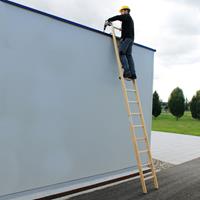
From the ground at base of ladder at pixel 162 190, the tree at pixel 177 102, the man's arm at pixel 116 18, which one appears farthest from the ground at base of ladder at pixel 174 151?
the tree at pixel 177 102

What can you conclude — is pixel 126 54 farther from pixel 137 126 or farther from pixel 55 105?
pixel 55 105

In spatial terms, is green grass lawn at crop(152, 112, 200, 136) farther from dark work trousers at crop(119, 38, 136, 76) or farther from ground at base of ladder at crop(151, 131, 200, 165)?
dark work trousers at crop(119, 38, 136, 76)

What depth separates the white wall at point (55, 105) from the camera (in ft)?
11.6

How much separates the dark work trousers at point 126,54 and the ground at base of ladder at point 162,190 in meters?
2.01

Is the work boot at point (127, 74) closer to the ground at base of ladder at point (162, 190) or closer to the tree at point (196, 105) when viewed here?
the ground at base of ladder at point (162, 190)

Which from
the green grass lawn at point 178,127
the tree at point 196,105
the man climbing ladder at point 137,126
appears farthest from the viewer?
the tree at point 196,105

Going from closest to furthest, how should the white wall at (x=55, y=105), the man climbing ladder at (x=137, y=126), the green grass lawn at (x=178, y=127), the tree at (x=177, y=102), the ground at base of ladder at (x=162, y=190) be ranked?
the white wall at (x=55, y=105) < the ground at base of ladder at (x=162, y=190) < the man climbing ladder at (x=137, y=126) < the green grass lawn at (x=178, y=127) < the tree at (x=177, y=102)

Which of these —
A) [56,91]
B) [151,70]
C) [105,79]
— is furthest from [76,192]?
[151,70]

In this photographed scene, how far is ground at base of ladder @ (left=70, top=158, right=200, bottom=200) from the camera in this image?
13.1ft

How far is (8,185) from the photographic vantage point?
356 cm

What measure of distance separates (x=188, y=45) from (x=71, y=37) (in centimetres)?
584

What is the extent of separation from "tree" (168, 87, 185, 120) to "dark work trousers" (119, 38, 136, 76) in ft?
57.8

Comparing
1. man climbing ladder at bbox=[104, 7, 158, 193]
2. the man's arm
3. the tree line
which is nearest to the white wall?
man climbing ladder at bbox=[104, 7, 158, 193]

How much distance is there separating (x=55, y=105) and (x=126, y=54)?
1717 millimetres
